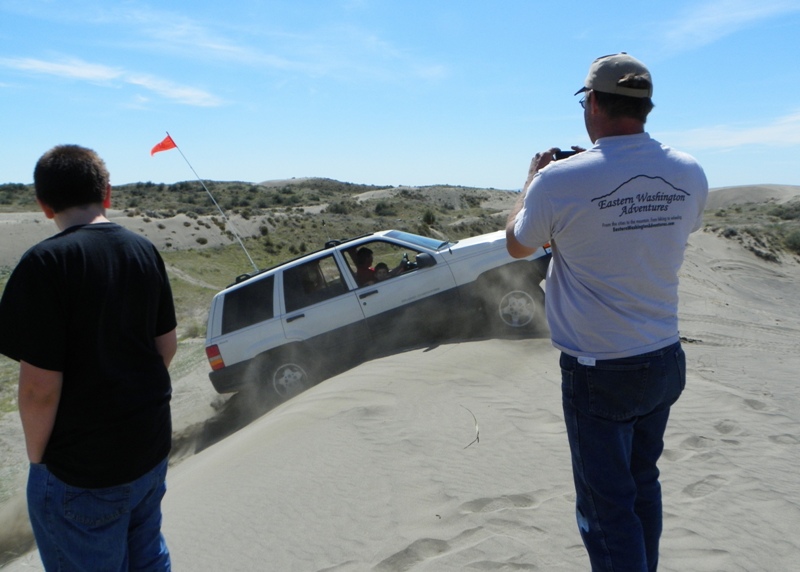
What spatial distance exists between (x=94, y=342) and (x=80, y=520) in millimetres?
668

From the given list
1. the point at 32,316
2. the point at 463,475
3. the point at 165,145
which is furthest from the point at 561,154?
the point at 165,145

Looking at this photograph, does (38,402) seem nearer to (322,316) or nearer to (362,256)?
(322,316)

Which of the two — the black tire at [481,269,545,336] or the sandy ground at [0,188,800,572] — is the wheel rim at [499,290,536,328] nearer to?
the black tire at [481,269,545,336]

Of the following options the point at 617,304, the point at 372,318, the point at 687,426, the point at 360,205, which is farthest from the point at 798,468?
the point at 360,205

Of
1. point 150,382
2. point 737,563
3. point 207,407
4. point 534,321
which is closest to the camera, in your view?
point 150,382

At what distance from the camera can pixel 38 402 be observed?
7.83ft

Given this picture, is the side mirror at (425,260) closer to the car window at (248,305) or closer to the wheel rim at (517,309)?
the wheel rim at (517,309)

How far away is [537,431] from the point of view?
5688 millimetres

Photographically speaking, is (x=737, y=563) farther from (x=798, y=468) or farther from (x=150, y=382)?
(x=150, y=382)

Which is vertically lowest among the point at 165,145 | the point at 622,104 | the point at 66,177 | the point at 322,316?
the point at 322,316

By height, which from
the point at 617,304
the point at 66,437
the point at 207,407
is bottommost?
the point at 207,407

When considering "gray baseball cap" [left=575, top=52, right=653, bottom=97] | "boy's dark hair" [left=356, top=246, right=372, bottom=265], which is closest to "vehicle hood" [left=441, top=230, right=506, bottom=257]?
"boy's dark hair" [left=356, top=246, right=372, bottom=265]

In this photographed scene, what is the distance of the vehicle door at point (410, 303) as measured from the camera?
28.8 ft

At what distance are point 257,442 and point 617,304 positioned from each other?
4507mm
